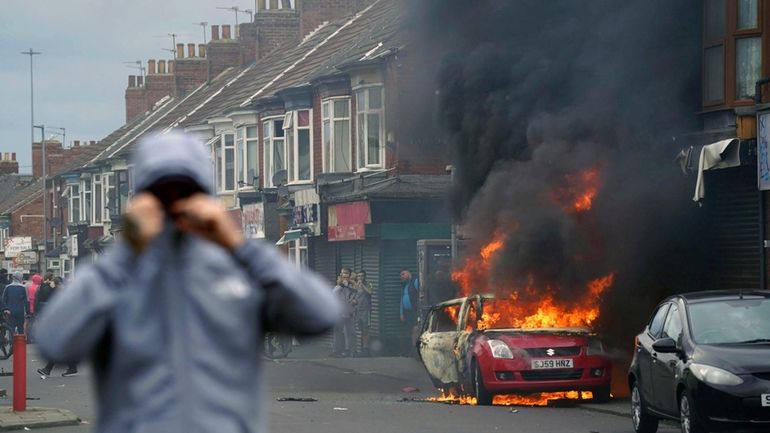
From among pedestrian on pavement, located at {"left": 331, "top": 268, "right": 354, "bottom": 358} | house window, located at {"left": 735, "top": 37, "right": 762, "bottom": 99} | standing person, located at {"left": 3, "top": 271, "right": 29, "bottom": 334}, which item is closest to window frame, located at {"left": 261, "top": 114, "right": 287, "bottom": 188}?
pedestrian on pavement, located at {"left": 331, "top": 268, "right": 354, "bottom": 358}

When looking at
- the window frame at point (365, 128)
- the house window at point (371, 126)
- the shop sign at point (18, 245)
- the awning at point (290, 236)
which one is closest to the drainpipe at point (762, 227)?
the window frame at point (365, 128)

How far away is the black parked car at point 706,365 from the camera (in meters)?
11.9

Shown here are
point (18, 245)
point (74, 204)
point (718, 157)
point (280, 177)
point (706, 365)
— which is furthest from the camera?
point (74, 204)

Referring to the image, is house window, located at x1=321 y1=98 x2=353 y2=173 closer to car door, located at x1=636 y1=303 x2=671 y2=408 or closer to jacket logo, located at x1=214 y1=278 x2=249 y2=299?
car door, located at x1=636 y1=303 x2=671 y2=408

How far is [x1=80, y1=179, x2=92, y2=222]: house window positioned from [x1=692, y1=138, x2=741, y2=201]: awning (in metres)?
51.2

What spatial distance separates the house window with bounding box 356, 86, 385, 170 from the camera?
34656 mm

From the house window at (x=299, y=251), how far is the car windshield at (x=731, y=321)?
26649 mm

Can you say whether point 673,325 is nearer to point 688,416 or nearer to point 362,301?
point 688,416

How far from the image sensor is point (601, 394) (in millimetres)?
17781

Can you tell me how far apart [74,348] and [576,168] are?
19.9 metres

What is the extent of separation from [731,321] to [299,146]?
27406 millimetres

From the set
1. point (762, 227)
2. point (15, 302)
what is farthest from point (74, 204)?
point (762, 227)

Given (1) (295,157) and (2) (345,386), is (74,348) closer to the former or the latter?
(2) (345,386)

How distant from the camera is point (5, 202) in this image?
324 ft
